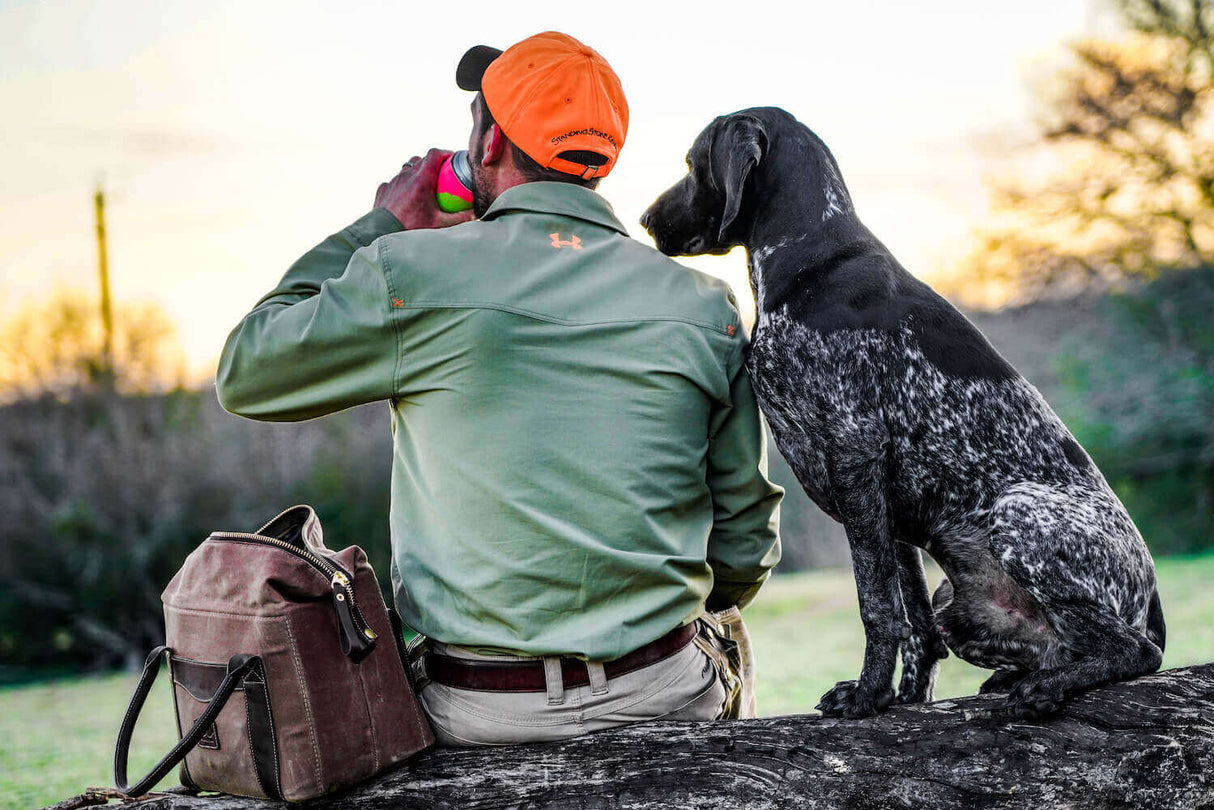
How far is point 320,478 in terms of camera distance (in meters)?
10.4

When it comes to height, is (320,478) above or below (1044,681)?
above

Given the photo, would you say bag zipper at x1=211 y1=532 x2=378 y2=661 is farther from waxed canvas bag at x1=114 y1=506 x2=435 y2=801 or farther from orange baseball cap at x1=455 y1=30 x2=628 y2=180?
orange baseball cap at x1=455 y1=30 x2=628 y2=180

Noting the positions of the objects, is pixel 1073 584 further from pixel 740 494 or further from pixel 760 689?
pixel 760 689

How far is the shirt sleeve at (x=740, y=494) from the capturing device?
2422mm

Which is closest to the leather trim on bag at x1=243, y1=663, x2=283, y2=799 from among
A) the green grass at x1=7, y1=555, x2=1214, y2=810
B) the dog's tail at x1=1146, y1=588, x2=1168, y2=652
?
the dog's tail at x1=1146, y1=588, x2=1168, y2=652

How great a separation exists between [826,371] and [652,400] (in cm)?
52

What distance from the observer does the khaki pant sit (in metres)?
2.13

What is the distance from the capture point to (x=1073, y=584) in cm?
225

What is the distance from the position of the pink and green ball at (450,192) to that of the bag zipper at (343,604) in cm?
90

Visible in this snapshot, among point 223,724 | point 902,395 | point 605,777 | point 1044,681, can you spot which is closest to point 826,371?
point 902,395

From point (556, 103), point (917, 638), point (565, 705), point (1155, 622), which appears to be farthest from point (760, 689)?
point (556, 103)

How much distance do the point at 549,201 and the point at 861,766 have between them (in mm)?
1316

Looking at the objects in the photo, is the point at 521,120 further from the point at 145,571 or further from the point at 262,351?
the point at 145,571

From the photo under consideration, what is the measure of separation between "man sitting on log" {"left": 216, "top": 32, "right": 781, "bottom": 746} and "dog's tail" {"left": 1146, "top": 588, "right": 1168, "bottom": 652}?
1.06 meters
